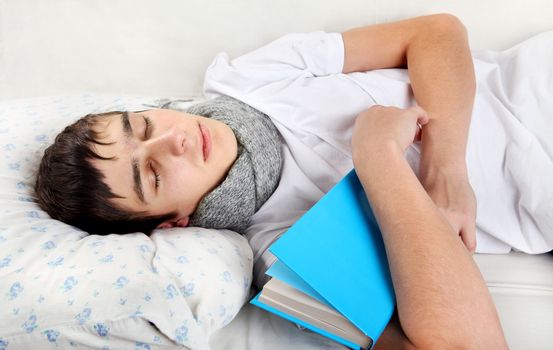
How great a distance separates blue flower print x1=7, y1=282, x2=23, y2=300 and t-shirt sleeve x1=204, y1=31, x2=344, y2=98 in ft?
1.92

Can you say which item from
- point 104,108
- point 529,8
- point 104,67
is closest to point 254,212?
point 104,108

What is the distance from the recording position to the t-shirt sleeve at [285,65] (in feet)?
3.55

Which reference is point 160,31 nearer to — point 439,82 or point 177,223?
point 177,223

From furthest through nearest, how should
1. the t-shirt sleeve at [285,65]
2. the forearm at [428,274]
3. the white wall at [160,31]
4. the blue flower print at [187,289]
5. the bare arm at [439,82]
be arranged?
the white wall at [160,31], the t-shirt sleeve at [285,65], the bare arm at [439,82], the blue flower print at [187,289], the forearm at [428,274]

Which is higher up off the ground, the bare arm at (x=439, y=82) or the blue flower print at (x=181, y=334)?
the bare arm at (x=439, y=82)

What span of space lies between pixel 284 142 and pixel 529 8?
767mm

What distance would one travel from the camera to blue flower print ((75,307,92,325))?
2.09 ft

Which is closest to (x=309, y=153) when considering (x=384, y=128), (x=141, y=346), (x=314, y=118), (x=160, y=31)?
(x=314, y=118)

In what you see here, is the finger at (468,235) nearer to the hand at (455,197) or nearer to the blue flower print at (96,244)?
the hand at (455,197)

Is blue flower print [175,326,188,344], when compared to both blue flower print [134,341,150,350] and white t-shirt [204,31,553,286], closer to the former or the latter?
blue flower print [134,341,150,350]

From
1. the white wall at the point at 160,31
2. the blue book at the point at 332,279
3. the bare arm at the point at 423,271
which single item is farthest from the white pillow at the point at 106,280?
the white wall at the point at 160,31

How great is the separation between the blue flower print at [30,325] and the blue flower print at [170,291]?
0.58 feet

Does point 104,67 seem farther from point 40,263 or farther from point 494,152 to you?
point 494,152

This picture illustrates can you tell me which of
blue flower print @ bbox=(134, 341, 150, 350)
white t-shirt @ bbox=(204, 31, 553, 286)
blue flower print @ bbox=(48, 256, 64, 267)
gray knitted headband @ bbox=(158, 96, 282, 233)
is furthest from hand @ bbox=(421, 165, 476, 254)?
blue flower print @ bbox=(48, 256, 64, 267)
